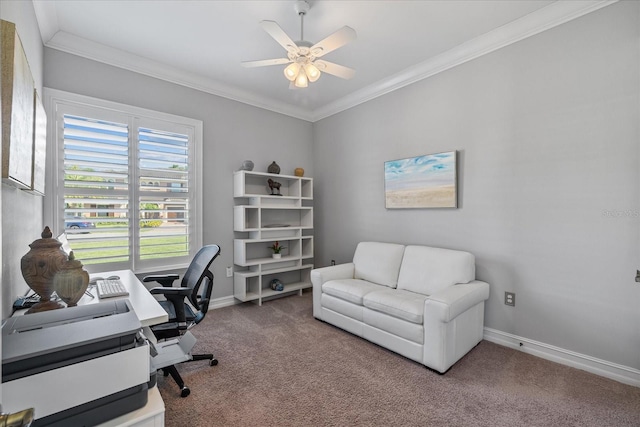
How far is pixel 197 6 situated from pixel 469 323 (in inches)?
133

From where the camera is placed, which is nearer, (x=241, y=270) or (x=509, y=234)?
(x=509, y=234)

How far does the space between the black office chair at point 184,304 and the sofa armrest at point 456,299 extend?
5.63ft

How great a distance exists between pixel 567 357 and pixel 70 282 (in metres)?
3.42

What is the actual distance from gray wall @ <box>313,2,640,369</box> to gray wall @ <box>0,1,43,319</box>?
10.6 feet

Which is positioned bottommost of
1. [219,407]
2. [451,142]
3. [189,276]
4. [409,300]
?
[219,407]

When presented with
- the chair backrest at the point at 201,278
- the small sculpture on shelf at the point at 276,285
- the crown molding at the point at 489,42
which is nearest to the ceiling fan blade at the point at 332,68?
the crown molding at the point at 489,42

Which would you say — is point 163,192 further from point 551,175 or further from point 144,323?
point 551,175

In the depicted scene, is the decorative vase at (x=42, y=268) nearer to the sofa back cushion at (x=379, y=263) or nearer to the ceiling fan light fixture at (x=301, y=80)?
the ceiling fan light fixture at (x=301, y=80)

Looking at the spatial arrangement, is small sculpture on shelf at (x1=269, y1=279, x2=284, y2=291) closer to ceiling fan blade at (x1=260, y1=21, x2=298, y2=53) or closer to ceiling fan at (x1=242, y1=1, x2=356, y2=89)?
ceiling fan at (x1=242, y1=1, x2=356, y2=89)

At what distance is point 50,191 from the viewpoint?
105 inches

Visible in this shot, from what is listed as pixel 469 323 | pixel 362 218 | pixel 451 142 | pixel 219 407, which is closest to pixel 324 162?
pixel 362 218

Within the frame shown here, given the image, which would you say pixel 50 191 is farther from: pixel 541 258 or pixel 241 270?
pixel 541 258

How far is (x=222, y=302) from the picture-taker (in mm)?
3756

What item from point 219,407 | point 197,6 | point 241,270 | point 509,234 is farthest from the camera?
point 241,270
